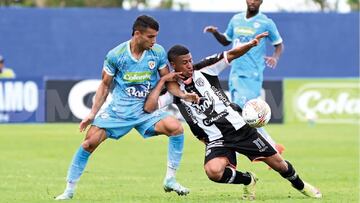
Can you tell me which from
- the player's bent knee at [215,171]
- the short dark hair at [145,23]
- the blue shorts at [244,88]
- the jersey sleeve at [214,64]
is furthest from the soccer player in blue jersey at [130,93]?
the blue shorts at [244,88]

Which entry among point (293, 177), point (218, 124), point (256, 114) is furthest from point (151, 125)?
point (293, 177)

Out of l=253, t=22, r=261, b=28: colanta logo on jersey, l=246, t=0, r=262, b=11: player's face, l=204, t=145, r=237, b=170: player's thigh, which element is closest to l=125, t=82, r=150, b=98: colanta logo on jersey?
l=204, t=145, r=237, b=170: player's thigh

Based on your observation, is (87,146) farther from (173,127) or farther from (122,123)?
(173,127)

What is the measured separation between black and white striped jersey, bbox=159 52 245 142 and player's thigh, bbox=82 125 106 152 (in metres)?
1.01

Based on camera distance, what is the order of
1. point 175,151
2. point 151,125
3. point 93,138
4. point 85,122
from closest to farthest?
point 85,122 < point 93,138 < point 151,125 < point 175,151

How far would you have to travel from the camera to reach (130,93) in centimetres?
1170

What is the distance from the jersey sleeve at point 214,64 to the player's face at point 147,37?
60 centimetres

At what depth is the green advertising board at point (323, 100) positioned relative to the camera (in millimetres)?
29844

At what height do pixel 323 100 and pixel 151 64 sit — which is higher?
pixel 151 64

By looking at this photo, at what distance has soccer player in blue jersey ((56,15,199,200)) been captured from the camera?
37.4 feet

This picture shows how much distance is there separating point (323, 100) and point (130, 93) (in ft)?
62.1

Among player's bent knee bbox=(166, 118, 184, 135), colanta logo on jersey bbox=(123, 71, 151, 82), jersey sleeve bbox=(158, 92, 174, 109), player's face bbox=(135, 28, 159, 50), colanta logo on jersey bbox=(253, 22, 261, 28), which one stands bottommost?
player's bent knee bbox=(166, 118, 184, 135)

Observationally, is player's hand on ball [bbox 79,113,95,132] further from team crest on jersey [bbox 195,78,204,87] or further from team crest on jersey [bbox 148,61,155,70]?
team crest on jersey [bbox 195,78,204,87]

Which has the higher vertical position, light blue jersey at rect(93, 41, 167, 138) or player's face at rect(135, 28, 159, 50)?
player's face at rect(135, 28, 159, 50)
